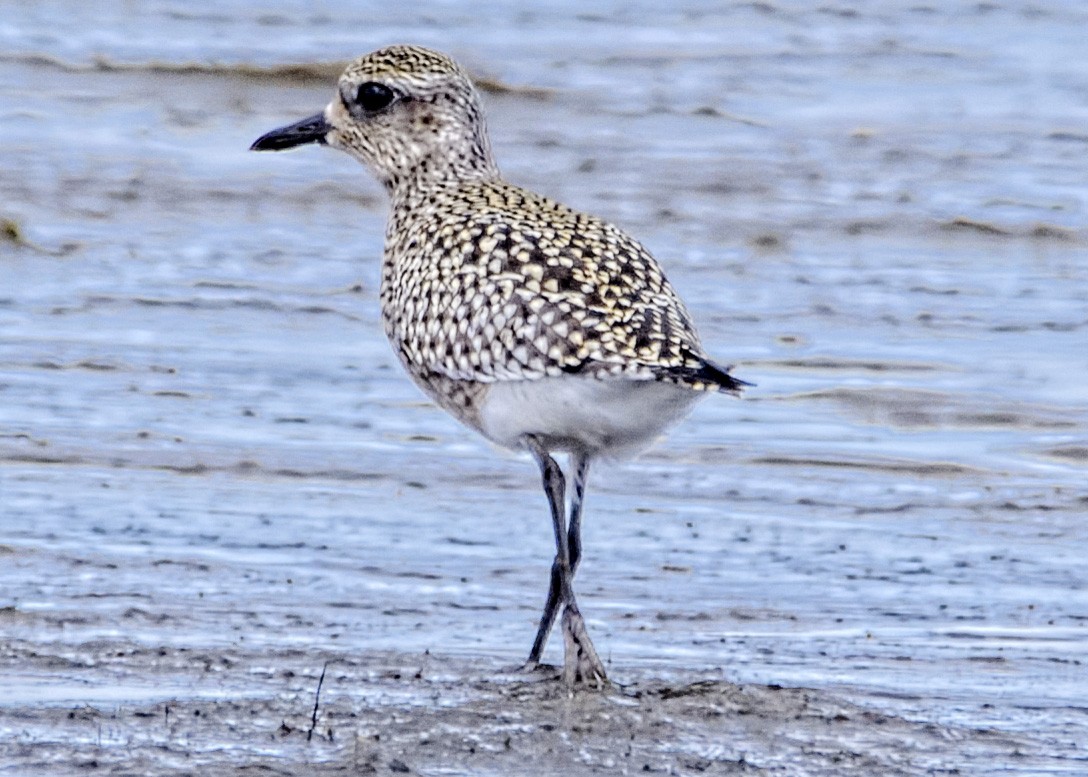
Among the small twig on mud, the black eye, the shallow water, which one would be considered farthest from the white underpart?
the black eye

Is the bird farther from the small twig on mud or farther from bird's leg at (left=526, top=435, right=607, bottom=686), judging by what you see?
the small twig on mud

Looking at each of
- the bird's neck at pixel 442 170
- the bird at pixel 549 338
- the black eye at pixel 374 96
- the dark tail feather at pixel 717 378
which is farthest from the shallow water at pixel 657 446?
the black eye at pixel 374 96

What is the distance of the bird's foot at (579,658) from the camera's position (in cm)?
575

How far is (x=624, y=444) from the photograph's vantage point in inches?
239

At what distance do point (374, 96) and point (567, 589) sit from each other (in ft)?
6.43

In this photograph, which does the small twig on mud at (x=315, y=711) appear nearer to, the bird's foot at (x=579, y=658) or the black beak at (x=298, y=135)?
the bird's foot at (x=579, y=658)

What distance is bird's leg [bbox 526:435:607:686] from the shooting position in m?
5.78

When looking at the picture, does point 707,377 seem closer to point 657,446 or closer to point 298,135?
point 298,135

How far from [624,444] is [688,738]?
41.9 inches

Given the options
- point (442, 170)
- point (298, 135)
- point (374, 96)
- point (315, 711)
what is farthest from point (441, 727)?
point (298, 135)

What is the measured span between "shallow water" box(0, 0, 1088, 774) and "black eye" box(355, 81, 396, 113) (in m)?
1.31

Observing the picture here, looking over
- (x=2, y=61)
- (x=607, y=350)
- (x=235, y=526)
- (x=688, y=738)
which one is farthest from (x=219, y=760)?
(x=2, y=61)

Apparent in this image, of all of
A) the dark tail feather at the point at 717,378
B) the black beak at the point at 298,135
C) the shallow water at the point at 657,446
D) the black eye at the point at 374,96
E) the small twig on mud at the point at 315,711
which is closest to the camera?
the small twig on mud at the point at 315,711

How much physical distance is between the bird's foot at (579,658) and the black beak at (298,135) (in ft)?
7.30
